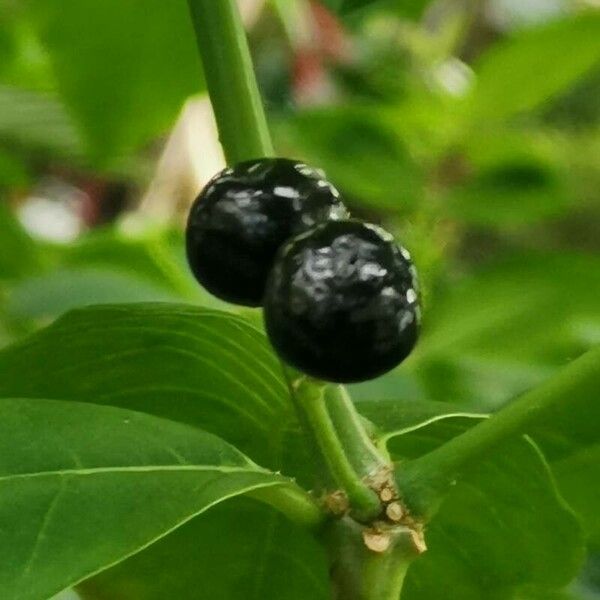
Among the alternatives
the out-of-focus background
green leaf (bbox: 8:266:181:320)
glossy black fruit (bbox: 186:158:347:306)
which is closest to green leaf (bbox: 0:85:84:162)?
the out-of-focus background

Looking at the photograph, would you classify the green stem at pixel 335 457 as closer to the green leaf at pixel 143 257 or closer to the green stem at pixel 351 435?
the green stem at pixel 351 435

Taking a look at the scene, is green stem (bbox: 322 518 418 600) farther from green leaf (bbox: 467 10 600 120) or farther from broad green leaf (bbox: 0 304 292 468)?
green leaf (bbox: 467 10 600 120)

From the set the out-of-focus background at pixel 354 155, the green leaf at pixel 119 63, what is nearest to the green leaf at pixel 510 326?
the out-of-focus background at pixel 354 155

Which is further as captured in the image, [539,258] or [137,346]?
[539,258]

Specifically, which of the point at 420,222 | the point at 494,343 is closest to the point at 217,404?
the point at 494,343

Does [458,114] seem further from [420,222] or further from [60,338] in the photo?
[60,338]

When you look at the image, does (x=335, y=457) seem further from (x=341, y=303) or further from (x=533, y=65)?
(x=533, y=65)

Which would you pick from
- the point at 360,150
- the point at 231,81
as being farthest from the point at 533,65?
the point at 231,81

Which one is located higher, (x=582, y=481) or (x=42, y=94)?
(x=582, y=481)
